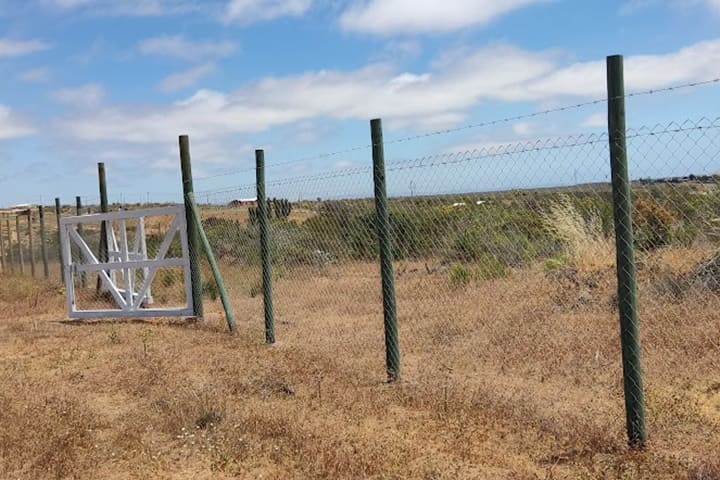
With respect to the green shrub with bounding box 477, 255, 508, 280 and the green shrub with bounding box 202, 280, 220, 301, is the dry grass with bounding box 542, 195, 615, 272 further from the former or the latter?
the green shrub with bounding box 202, 280, 220, 301

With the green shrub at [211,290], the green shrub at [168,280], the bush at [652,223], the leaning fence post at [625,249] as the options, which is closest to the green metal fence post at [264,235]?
the bush at [652,223]

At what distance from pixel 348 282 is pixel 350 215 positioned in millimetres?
1414

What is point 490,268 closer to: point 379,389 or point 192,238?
point 379,389

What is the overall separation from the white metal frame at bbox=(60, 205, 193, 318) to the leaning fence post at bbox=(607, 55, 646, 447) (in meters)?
6.85

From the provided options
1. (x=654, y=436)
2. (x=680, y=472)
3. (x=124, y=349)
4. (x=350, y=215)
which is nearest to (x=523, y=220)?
(x=350, y=215)

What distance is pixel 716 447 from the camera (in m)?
4.11

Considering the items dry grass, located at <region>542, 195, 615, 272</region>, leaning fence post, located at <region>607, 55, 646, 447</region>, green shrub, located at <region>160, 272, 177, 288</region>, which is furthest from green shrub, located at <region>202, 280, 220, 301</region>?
leaning fence post, located at <region>607, 55, 646, 447</region>

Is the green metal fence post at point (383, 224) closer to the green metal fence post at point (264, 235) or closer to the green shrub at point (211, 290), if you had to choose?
the green metal fence post at point (264, 235)

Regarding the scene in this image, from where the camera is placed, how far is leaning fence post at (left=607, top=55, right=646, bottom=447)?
398 cm

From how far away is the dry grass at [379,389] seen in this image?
169 inches

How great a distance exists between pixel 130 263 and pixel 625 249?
Result: 26.2ft

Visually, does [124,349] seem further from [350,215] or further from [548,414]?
[548,414]

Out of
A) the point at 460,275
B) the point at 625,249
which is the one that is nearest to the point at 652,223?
the point at 460,275

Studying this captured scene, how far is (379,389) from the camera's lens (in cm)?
579
